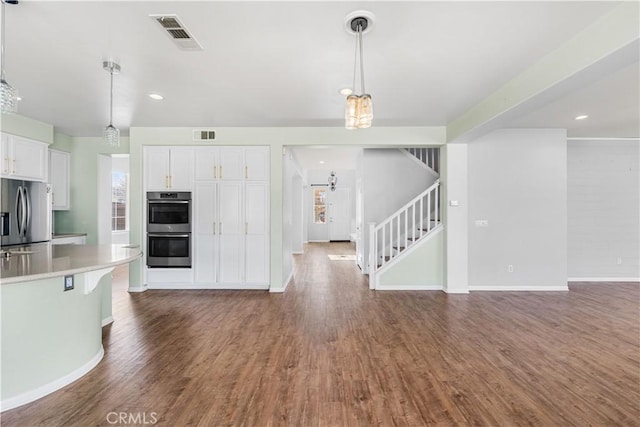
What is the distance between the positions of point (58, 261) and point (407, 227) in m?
4.98

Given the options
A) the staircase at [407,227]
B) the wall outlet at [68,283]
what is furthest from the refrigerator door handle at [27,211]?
the staircase at [407,227]

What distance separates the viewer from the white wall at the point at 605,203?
5574 mm

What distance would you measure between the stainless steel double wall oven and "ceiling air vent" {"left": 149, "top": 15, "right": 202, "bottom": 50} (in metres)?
2.98

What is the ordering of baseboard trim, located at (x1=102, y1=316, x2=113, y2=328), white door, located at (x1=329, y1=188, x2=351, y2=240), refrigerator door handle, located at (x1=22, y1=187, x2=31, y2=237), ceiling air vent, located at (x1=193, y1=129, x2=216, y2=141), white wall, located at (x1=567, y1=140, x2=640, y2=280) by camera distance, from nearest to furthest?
baseboard trim, located at (x1=102, y1=316, x2=113, y2=328), refrigerator door handle, located at (x1=22, y1=187, x2=31, y2=237), ceiling air vent, located at (x1=193, y1=129, x2=216, y2=141), white wall, located at (x1=567, y1=140, x2=640, y2=280), white door, located at (x1=329, y1=188, x2=351, y2=240)

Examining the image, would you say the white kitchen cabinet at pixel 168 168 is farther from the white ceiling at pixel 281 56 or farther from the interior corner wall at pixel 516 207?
the interior corner wall at pixel 516 207

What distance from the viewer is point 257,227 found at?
16.4 ft

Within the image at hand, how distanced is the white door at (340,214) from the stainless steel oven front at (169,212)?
8.18 meters

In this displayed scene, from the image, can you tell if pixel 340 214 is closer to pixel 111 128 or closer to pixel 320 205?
pixel 320 205

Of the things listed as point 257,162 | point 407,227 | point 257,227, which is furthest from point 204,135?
point 407,227

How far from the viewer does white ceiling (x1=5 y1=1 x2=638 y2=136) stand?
2000 millimetres

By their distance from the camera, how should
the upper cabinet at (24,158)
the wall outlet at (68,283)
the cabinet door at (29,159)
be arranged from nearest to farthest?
the wall outlet at (68,283), the upper cabinet at (24,158), the cabinet door at (29,159)

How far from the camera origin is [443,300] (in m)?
4.47

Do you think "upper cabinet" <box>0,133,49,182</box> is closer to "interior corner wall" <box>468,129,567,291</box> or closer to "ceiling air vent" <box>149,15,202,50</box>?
"ceiling air vent" <box>149,15,202,50</box>

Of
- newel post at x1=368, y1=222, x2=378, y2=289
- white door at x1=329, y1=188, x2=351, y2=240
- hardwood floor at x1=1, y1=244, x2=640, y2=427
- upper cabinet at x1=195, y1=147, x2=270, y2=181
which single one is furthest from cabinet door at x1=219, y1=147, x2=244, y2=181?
white door at x1=329, y1=188, x2=351, y2=240
